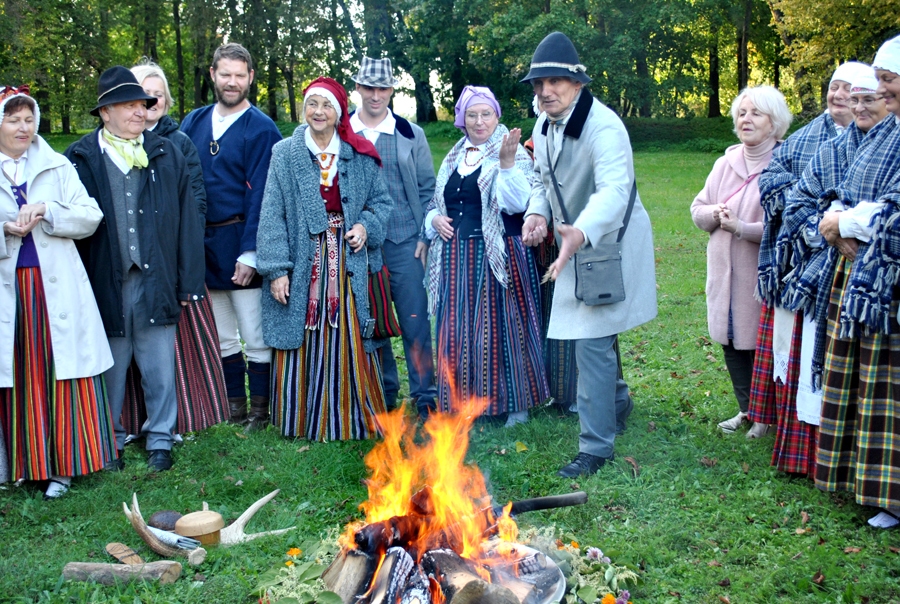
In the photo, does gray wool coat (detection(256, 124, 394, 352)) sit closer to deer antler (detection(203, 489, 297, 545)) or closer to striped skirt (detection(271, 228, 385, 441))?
striped skirt (detection(271, 228, 385, 441))

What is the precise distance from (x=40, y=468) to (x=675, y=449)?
3.62 m

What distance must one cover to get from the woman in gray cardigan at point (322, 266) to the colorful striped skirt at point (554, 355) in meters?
1.12

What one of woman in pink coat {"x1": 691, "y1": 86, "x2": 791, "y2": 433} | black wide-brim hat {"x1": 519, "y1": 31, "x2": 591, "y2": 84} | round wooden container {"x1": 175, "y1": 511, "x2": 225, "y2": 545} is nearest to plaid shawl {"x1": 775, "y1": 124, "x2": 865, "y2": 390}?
woman in pink coat {"x1": 691, "y1": 86, "x2": 791, "y2": 433}

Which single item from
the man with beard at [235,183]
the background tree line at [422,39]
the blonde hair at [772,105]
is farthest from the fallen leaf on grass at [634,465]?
the background tree line at [422,39]

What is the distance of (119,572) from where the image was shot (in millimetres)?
3650

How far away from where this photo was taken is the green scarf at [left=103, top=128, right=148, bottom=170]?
4840mm

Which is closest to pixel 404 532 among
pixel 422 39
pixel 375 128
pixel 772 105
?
pixel 375 128

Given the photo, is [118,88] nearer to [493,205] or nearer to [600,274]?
[493,205]

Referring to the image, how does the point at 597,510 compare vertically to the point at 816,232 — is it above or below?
below

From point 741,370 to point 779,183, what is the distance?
4.39 feet

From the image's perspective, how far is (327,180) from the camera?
5297mm

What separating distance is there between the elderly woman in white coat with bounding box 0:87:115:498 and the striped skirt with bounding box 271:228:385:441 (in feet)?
3.83

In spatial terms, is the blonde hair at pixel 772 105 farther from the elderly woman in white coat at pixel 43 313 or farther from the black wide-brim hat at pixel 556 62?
the elderly woman in white coat at pixel 43 313

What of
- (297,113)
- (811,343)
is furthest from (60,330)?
(297,113)
